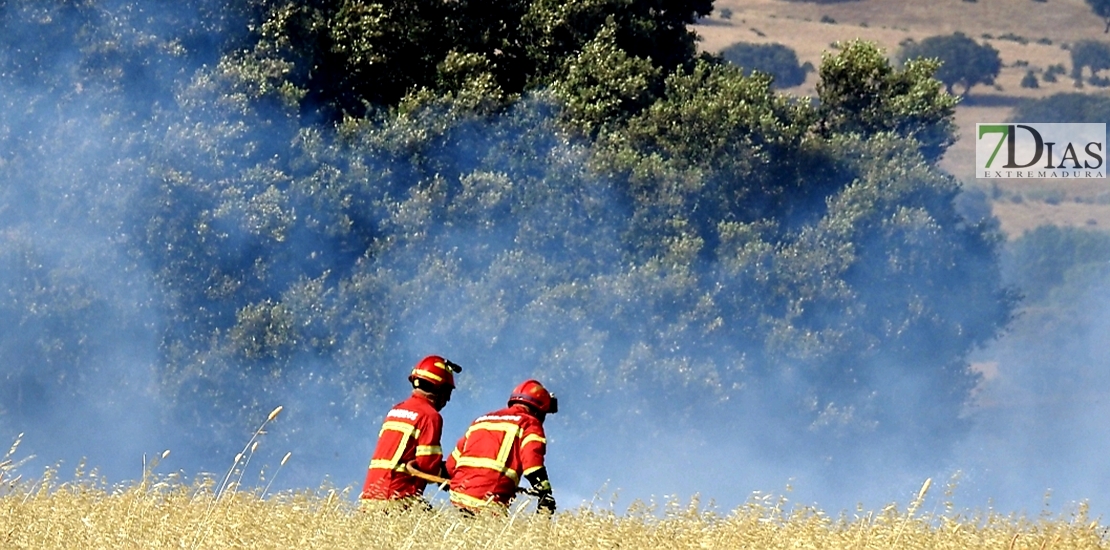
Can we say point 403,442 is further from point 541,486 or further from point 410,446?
point 541,486

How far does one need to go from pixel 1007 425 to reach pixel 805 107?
11707 millimetres

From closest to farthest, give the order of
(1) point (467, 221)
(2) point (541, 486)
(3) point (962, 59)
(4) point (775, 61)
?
(2) point (541, 486), (1) point (467, 221), (4) point (775, 61), (3) point (962, 59)

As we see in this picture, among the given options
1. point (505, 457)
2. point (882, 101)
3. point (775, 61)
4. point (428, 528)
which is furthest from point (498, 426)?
point (775, 61)

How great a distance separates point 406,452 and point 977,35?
87.5 m

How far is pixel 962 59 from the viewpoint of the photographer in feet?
277

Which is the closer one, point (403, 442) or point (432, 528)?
point (432, 528)

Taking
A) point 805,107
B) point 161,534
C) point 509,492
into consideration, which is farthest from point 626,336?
point 161,534

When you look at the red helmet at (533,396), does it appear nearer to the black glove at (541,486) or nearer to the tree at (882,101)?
the black glove at (541,486)

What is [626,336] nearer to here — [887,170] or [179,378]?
[887,170]

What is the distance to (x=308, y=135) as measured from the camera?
20000 mm

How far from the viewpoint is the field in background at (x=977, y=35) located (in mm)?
76938

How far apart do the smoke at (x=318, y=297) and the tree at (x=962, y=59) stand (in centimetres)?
6663

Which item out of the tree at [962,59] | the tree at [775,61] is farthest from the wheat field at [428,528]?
the tree at [962,59]

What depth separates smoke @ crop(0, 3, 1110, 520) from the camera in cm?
1911
